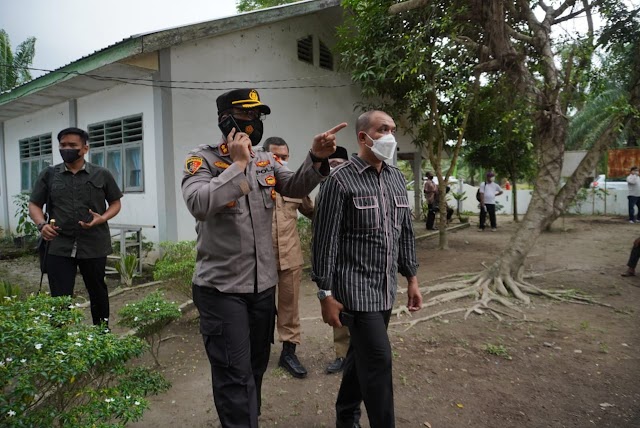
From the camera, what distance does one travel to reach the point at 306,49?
10102 mm

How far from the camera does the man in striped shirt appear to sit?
7.66ft

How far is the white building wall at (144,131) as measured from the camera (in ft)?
24.7

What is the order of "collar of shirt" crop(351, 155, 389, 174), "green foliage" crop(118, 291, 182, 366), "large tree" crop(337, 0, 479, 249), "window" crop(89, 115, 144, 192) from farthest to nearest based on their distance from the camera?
"window" crop(89, 115, 144, 192) < "large tree" crop(337, 0, 479, 249) < "green foliage" crop(118, 291, 182, 366) < "collar of shirt" crop(351, 155, 389, 174)

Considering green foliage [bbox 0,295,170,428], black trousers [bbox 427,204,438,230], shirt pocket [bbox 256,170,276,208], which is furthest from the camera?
black trousers [bbox 427,204,438,230]

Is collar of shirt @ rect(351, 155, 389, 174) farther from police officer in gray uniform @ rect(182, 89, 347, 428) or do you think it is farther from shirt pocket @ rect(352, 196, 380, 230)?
police officer in gray uniform @ rect(182, 89, 347, 428)

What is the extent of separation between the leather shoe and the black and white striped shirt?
140 cm

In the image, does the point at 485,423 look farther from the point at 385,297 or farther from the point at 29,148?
the point at 29,148

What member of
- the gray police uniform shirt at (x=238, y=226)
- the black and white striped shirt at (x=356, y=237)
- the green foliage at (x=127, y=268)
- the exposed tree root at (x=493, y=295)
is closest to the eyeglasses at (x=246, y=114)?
the gray police uniform shirt at (x=238, y=226)

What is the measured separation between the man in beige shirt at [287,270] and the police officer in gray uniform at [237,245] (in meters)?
1.18

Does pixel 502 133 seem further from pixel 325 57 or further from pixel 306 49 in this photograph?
pixel 306 49

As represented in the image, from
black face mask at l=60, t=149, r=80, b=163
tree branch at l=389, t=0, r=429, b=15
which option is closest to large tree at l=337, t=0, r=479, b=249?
tree branch at l=389, t=0, r=429, b=15

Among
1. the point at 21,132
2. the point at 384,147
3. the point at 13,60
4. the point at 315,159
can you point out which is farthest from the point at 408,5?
the point at 13,60

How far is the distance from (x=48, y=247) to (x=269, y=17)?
6049mm

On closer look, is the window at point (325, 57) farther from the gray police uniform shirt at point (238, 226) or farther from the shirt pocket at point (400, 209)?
the gray police uniform shirt at point (238, 226)
